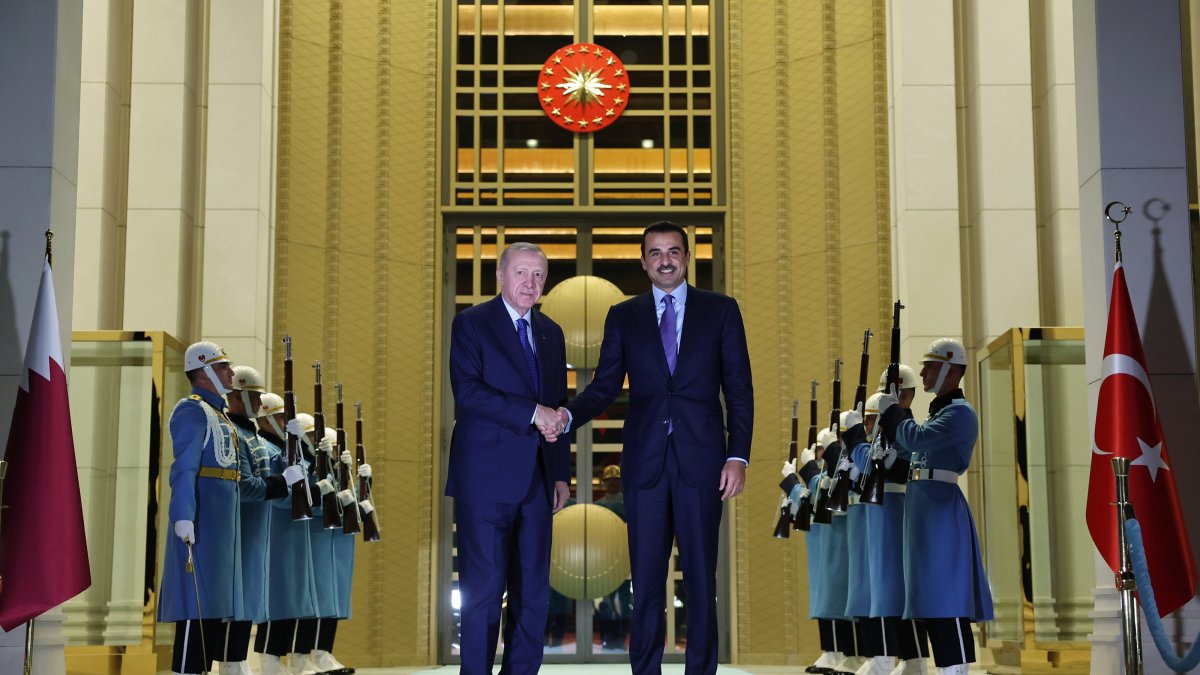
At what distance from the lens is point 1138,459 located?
7094 millimetres

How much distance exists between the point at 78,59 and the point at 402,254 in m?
6.84

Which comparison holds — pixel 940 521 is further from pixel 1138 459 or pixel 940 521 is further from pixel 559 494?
pixel 559 494

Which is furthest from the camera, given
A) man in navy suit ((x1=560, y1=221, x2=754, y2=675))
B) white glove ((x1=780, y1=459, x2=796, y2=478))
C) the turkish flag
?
white glove ((x1=780, y1=459, x2=796, y2=478))

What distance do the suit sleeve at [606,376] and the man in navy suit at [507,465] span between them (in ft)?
0.40

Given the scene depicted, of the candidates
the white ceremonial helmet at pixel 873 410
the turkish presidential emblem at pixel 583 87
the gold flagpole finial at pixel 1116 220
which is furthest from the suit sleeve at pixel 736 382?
the turkish presidential emblem at pixel 583 87

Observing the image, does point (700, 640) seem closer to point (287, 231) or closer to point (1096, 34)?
point (1096, 34)

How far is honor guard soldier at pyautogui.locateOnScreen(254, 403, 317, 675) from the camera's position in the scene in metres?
9.80

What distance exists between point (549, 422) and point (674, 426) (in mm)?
514

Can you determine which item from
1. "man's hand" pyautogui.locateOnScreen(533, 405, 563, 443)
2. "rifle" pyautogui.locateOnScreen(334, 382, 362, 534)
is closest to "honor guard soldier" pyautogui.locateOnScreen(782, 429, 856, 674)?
"rifle" pyautogui.locateOnScreen(334, 382, 362, 534)

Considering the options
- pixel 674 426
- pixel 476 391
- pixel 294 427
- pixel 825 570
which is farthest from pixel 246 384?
pixel 825 570

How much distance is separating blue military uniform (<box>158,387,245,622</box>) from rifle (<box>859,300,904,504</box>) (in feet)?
11.3

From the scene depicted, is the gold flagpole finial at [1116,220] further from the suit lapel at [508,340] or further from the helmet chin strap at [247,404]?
the helmet chin strap at [247,404]

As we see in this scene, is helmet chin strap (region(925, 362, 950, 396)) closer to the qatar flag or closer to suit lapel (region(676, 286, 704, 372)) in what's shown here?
suit lapel (region(676, 286, 704, 372))

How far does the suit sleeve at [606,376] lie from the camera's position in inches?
248
